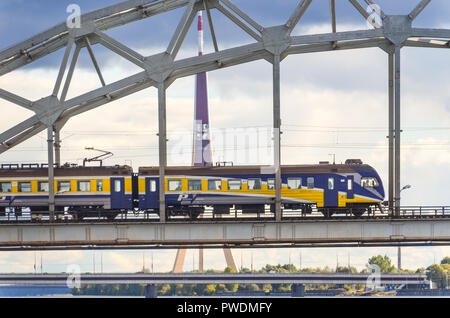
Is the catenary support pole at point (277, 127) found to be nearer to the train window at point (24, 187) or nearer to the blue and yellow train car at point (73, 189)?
the blue and yellow train car at point (73, 189)

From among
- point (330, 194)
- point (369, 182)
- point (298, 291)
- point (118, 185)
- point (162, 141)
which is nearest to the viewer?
point (162, 141)

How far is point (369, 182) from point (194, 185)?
13535 millimetres

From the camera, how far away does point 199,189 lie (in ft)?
167

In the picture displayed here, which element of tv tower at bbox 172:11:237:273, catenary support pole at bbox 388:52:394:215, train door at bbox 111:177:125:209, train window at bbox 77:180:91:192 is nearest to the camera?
catenary support pole at bbox 388:52:394:215

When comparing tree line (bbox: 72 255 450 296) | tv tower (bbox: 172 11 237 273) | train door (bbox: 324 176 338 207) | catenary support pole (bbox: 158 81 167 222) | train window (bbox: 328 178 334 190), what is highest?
tv tower (bbox: 172 11 237 273)

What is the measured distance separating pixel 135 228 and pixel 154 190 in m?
7.61

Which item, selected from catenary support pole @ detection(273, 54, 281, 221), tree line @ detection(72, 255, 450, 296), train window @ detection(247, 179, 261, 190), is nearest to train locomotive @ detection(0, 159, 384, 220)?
train window @ detection(247, 179, 261, 190)

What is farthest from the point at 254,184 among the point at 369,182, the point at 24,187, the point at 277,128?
the point at 24,187

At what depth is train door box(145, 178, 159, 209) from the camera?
51.4 metres

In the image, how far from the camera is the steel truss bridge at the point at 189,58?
155ft

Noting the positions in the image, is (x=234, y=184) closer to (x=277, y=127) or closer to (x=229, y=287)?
(x=277, y=127)

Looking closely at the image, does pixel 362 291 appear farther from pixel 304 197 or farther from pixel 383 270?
pixel 304 197

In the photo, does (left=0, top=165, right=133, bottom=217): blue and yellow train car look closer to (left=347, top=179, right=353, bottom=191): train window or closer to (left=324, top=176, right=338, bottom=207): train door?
(left=324, top=176, right=338, bottom=207): train door

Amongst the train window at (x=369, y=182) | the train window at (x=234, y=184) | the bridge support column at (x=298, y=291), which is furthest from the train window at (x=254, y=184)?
the bridge support column at (x=298, y=291)
